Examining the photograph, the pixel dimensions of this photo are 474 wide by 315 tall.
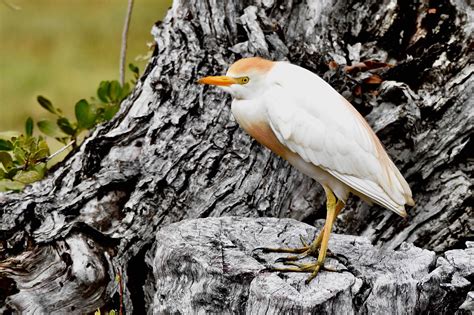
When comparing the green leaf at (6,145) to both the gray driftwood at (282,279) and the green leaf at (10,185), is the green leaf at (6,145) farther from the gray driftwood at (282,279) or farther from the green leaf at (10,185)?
the gray driftwood at (282,279)

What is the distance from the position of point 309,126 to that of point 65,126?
134 centimetres

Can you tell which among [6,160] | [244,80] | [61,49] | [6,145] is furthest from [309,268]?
[61,49]

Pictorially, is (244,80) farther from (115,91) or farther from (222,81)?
(115,91)

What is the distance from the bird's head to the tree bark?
0.68 m

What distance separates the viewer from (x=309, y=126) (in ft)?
8.25

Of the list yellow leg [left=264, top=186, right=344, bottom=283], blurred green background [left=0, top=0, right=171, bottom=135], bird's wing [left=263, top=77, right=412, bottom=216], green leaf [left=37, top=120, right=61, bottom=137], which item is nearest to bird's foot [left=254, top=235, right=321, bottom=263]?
yellow leg [left=264, top=186, right=344, bottom=283]

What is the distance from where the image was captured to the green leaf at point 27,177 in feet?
10.2

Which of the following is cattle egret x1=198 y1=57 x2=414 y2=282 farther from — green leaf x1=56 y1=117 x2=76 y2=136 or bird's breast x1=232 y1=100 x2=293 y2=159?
green leaf x1=56 y1=117 x2=76 y2=136

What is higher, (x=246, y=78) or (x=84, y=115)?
(x=246, y=78)

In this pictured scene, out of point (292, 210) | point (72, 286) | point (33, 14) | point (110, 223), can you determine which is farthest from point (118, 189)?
point (33, 14)

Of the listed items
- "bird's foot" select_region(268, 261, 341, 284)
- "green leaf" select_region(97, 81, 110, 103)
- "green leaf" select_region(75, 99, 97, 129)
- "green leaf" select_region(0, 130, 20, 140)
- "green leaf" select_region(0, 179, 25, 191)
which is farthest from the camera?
"green leaf" select_region(97, 81, 110, 103)

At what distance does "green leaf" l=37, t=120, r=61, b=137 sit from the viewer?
352 centimetres

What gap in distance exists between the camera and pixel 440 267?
2.50 m

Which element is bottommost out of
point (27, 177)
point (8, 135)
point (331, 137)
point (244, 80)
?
point (27, 177)
